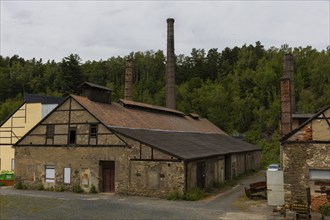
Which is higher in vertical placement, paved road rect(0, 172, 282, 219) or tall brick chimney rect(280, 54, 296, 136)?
tall brick chimney rect(280, 54, 296, 136)

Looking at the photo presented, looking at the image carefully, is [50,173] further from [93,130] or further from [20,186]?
[93,130]

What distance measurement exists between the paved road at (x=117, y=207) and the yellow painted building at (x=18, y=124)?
→ 1359 centimetres

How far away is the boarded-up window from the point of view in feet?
57.0

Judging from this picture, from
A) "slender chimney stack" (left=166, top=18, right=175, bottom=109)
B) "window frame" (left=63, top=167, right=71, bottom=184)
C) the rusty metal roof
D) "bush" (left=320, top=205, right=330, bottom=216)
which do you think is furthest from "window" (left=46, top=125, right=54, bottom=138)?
"slender chimney stack" (left=166, top=18, right=175, bottom=109)

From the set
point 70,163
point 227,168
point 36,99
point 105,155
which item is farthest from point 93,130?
point 36,99

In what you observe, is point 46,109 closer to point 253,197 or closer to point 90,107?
point 90,107

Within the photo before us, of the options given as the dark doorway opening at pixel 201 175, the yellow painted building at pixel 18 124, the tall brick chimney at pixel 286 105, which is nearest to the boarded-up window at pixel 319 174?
the dark doorway opening at pixel 201 175

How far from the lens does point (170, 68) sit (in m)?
44.7

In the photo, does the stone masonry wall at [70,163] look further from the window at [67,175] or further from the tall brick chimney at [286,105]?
the tall brick chimney at [286,105]

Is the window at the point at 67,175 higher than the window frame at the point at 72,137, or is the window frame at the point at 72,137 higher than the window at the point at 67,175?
the window frame at the point at 72,137

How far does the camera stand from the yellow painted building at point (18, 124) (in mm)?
35344

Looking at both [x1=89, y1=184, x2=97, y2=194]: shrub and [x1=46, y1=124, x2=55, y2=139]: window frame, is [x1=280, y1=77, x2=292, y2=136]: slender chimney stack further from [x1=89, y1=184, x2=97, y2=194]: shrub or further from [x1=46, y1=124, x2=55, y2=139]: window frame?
[x1=46, y1=124, x2=55, y2=139]: window frame

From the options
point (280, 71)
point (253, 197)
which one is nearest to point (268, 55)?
point (280, 71)

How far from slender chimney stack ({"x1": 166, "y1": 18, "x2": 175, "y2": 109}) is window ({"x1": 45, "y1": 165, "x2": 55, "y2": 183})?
21528 millimetres
